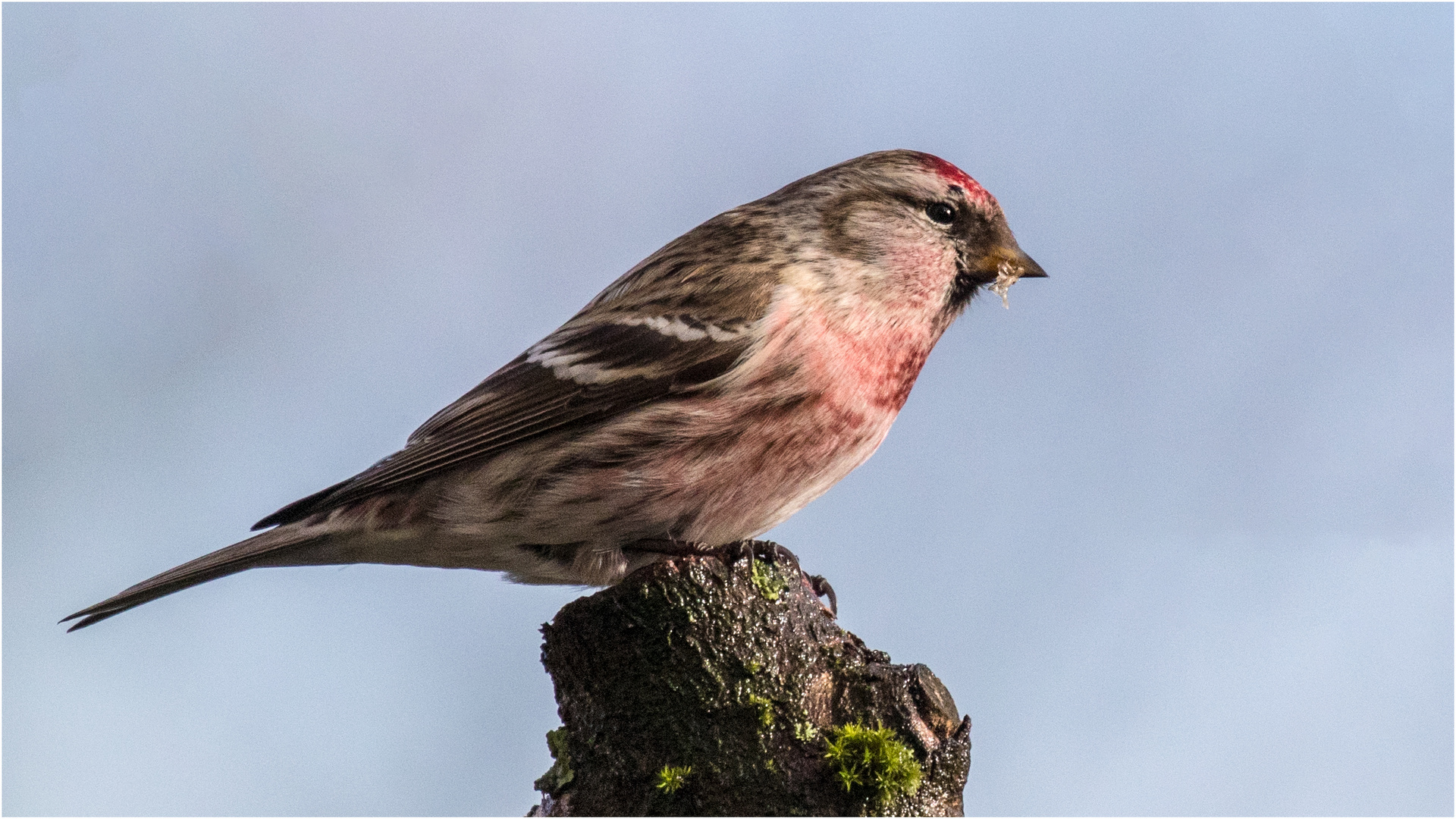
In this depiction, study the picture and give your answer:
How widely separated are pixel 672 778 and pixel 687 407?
4.57ft

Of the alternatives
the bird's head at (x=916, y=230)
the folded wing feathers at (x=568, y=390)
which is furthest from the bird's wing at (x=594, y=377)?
the bird's head at (x=916, y=230)

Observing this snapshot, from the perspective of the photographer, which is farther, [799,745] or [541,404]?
[541,404]

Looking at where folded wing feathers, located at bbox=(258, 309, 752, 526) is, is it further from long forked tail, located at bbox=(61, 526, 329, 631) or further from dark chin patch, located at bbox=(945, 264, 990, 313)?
dark chin patch, located at bbox=(945, 264, 990, 313)

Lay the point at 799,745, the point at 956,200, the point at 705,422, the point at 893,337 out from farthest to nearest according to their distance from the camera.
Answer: the point at 956,200, the point at 893,337, the point at 705,422, the point at 799,745

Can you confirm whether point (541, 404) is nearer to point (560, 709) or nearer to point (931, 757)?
point (560, 709)

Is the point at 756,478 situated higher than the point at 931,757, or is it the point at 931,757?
the point at 756,478

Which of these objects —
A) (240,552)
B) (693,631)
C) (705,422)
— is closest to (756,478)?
(705,422)

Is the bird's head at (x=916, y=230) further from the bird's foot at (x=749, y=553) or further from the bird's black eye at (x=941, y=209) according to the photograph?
the bird's foot at (x=749, y=553)

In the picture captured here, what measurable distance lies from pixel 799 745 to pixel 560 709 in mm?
649

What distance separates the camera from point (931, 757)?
275 cm

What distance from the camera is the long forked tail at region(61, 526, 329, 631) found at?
4066 millimetres

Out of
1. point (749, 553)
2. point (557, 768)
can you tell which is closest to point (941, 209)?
point (749, 553)

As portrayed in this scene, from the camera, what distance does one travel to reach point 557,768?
3.03 metres

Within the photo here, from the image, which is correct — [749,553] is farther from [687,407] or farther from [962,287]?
[962,287]
